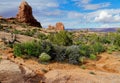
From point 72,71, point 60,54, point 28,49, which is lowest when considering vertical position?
point 72,71

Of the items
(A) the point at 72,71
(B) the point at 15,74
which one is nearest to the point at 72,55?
(A) the point at 72,71

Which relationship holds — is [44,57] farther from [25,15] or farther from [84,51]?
[25,15]

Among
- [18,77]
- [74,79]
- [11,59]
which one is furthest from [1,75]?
[74,79]

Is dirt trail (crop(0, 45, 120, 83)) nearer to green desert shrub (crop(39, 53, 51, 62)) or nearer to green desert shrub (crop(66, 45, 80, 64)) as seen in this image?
green desert shrub (crop(39, 53, 51, 62))

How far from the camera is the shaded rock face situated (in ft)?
56.4

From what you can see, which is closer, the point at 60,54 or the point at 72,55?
the point at 60,54

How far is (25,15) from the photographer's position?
83.9 metres

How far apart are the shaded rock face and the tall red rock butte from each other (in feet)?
213

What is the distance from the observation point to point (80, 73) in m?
19.2

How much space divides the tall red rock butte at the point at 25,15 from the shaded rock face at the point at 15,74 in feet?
213

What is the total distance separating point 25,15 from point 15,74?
67.5 metres

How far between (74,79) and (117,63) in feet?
21.8

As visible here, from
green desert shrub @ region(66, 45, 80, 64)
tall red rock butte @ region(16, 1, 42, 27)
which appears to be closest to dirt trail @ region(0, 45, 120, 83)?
green desert shrub @ region(66, 45, 80, 64)

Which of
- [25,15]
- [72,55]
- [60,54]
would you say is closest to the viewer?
[60,54]
